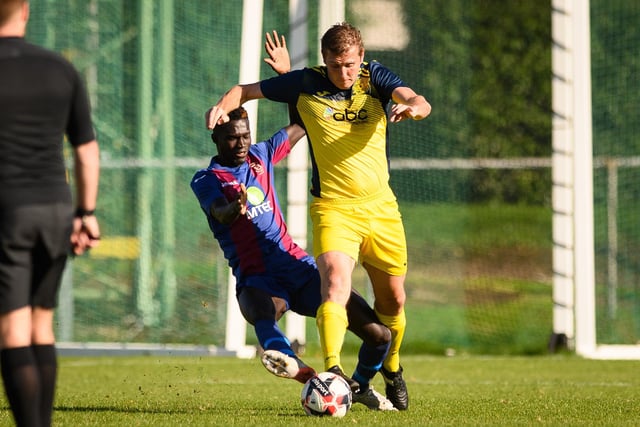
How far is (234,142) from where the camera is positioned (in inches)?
312

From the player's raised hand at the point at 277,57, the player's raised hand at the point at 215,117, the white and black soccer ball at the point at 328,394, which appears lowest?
the white and black soccer ball at the point at 328,394

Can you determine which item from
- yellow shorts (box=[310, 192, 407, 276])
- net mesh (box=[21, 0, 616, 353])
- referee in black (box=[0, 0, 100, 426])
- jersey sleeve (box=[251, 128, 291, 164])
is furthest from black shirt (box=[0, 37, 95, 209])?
net mesh (box=[21, 0, 616, 353])

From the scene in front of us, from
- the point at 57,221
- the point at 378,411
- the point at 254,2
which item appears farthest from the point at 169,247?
the point at 57,221

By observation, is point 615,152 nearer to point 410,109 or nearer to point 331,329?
point 410,109

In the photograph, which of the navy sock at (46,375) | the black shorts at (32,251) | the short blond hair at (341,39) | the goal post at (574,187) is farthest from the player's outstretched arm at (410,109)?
the goal post at (574,187)

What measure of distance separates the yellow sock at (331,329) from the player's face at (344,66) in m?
1.41

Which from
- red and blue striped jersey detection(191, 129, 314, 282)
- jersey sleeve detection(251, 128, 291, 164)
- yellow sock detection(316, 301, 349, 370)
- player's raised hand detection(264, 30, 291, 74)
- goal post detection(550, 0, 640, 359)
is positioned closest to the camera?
yellow sock detection(316, 301, 349, 370)

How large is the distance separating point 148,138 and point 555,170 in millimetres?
6384

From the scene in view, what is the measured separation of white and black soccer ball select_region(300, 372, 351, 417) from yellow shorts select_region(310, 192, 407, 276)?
877 mm

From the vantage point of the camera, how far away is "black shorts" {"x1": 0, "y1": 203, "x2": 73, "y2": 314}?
4930 millimetres

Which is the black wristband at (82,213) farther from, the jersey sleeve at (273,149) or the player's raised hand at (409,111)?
the jersey sleeve at (273,149)

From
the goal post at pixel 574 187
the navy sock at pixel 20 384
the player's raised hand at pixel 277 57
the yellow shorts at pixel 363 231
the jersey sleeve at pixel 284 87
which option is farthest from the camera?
the goal post at pixel 574 187

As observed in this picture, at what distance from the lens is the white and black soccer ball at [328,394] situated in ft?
22.5

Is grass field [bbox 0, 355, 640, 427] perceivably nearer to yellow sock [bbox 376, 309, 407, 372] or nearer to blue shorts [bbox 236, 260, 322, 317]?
yellow sock [bbox 376, 309, 407, 372]
